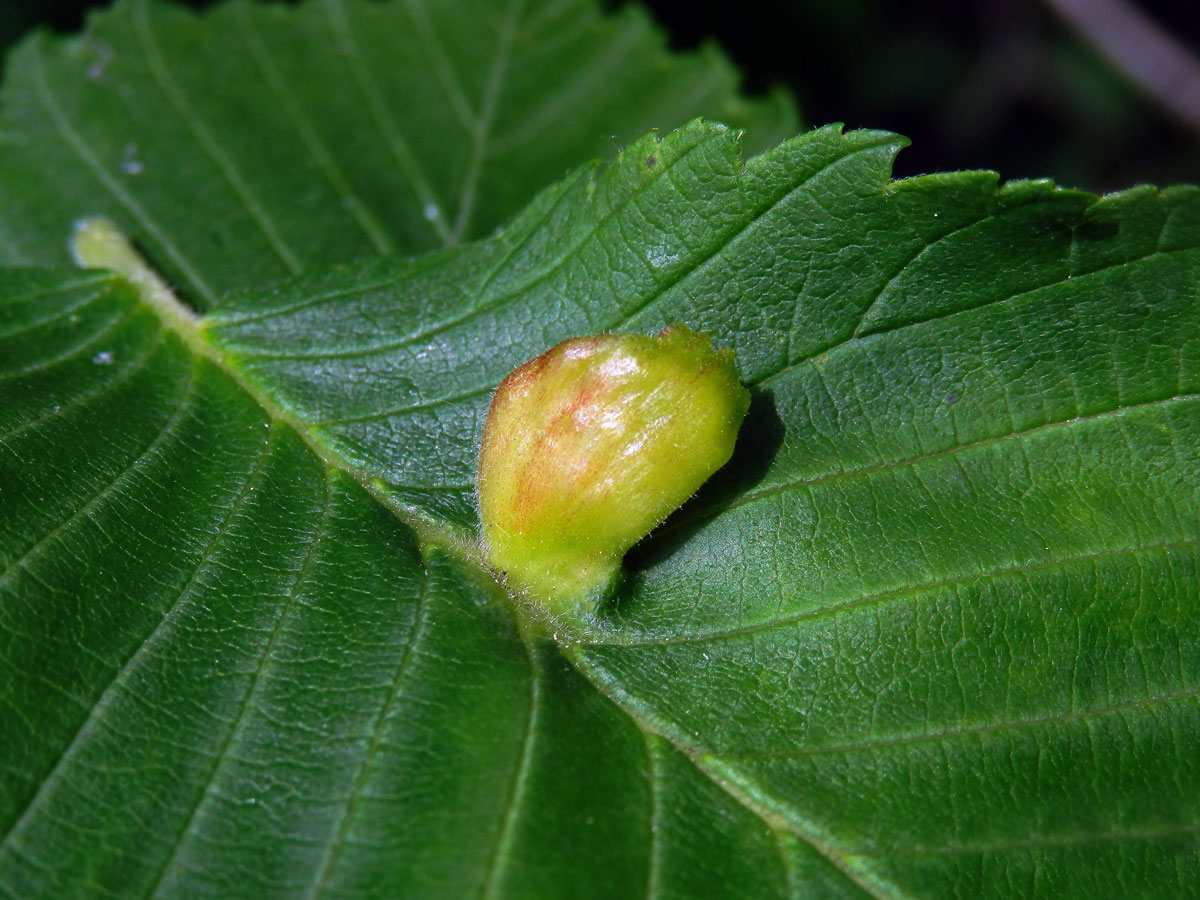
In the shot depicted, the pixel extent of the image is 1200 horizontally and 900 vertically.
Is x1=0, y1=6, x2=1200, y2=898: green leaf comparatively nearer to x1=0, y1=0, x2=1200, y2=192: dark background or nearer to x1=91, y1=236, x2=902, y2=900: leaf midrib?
x1=91, y1=236, x2=902, y2=900: leaf midrib

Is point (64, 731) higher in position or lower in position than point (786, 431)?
higher

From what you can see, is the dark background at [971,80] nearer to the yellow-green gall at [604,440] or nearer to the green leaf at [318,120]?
the green leaf at [318,120]

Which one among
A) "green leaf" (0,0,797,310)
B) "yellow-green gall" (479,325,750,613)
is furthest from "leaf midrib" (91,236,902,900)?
"green leaf" (0,0,797,310)

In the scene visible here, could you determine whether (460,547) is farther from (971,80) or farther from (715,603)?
(971,80)

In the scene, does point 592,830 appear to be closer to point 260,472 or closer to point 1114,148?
point 260,472

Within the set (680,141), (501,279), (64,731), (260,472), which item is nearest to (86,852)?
(64,731)

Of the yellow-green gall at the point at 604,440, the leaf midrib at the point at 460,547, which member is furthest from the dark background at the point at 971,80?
the yellow-green gall at the point at 604,440

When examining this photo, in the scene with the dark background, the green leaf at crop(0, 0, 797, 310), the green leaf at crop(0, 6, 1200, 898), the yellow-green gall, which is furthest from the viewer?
the dark background

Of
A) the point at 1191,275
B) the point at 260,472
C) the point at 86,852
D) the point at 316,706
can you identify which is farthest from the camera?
the point at 260,472
